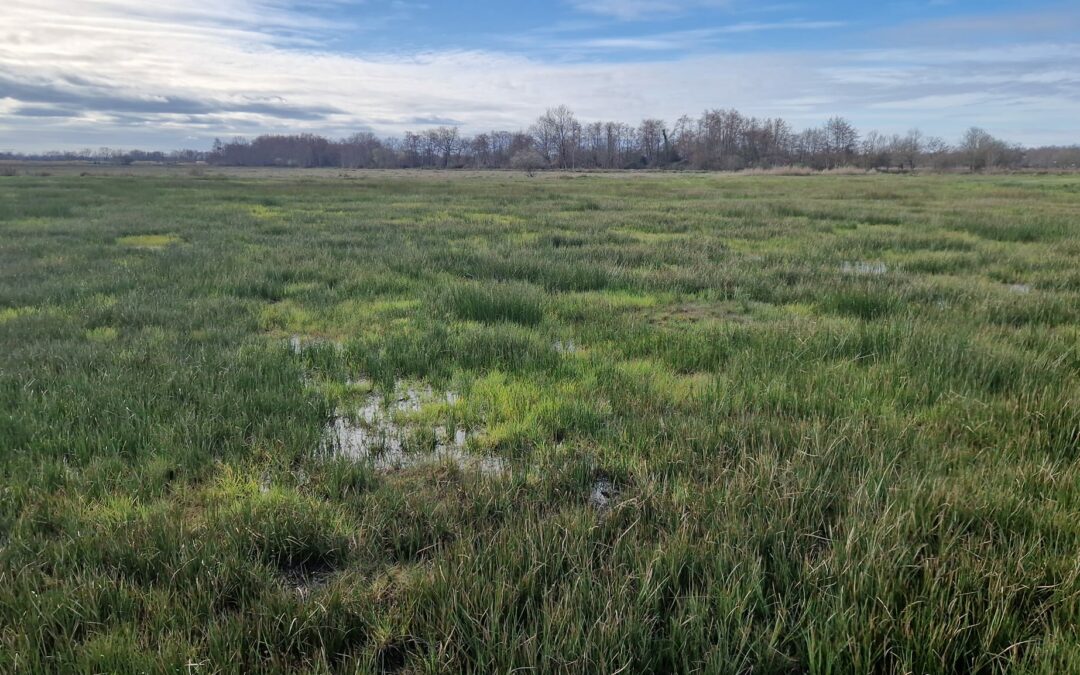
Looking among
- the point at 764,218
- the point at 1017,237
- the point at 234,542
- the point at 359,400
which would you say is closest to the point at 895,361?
the point at 359,400

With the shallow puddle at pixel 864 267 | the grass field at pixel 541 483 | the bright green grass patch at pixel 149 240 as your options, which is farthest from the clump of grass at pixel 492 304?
the bright green grass patch at pixel 149 240

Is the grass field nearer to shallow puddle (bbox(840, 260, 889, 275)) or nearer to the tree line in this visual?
shallow puddle (bbox(840, 260, 889, 275))

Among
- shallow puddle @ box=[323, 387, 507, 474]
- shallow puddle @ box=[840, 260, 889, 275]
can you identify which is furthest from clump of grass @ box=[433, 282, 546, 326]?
shallow puddle @ box=[840, 260, 889, 275]

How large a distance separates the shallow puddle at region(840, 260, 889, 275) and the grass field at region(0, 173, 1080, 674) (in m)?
2.15

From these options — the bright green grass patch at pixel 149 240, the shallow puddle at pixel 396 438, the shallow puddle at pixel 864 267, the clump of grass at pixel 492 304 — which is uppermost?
the bright green grass patch at pixel 149 240

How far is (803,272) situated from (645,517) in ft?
29.3

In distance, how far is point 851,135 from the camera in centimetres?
12406

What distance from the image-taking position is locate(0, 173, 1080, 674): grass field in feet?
7.67

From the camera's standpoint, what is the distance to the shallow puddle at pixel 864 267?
11.1 m

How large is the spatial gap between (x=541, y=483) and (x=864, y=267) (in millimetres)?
10658

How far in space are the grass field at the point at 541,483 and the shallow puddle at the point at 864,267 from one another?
215cm

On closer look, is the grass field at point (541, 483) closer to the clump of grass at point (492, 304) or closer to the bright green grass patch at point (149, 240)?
the clump of grass at point (492, 304)

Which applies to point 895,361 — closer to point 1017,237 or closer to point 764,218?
point 1017,237

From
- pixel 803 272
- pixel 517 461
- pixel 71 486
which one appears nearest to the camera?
pixel 71 486
